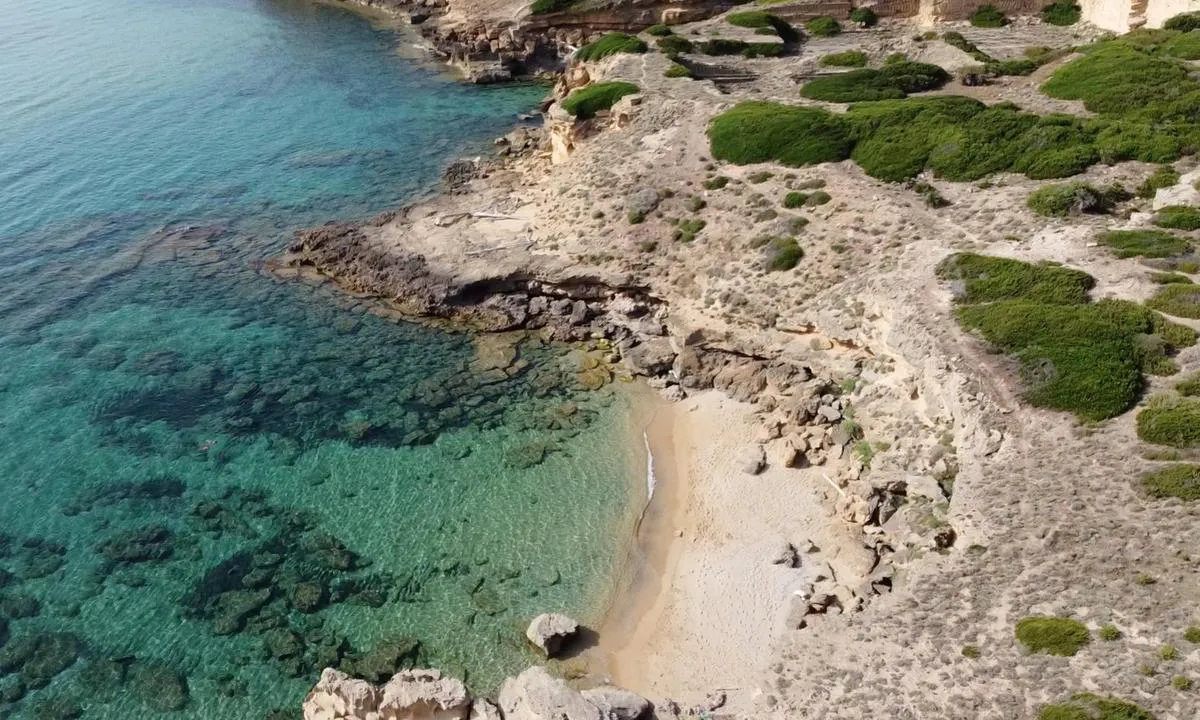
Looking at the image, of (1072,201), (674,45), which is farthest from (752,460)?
(674,45)

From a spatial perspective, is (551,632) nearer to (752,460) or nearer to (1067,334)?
(752,460)

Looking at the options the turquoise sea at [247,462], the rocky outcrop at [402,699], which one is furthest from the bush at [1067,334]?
the rocky outcrop at [402,699]

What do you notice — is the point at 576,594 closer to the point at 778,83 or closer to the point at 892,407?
the point at 892,407

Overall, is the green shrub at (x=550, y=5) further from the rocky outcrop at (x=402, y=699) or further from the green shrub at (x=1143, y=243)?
the rocky outcrop at (x=402, y=699)

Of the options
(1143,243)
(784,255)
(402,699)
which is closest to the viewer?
(402,699)

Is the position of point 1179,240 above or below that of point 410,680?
above

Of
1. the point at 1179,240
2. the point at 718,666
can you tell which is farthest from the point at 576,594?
the point at 1179,240
